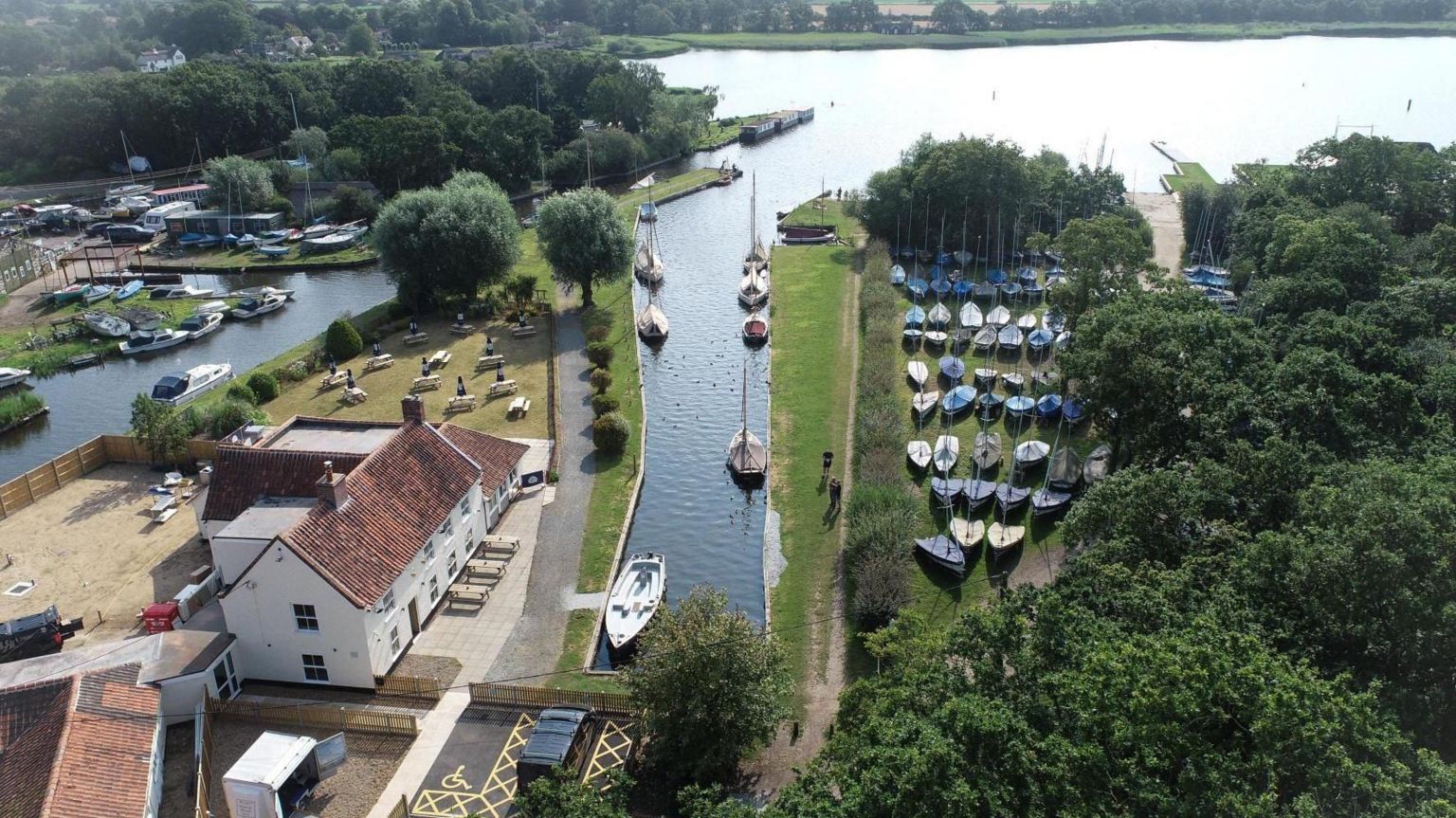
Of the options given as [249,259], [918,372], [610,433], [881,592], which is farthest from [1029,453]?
[249,259]

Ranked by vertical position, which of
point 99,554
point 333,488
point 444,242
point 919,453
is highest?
point 444,242

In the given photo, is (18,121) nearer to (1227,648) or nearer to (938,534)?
(938,534)

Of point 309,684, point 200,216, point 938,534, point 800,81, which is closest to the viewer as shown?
point 309,684

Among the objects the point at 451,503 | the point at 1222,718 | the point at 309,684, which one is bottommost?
the point at 309,684

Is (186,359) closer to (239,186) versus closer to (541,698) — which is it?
(239,186)

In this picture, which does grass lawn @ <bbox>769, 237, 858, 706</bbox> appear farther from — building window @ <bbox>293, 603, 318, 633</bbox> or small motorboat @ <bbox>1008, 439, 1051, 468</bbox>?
building window @ <bbox>293, 603, 318, 633</bbox>

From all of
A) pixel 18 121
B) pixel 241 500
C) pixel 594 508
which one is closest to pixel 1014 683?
pixel 594 508
